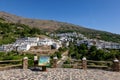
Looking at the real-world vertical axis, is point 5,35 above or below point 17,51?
above

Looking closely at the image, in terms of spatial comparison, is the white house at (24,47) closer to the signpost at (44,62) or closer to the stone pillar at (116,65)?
the signpost at (44,62)

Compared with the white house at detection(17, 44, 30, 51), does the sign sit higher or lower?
lower

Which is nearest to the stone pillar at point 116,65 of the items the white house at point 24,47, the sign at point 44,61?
the sign at point 44,61

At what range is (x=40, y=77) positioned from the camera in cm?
1335

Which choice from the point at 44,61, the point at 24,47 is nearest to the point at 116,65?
the point at 44,61

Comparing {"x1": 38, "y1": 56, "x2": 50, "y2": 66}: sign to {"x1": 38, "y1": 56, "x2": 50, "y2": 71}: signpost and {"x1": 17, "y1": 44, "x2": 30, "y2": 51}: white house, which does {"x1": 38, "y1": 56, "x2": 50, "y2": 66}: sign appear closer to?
{"x1": 38, "y1": 56, "x2": 50, "y2": 71}: signpost

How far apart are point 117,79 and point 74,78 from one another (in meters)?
3.03

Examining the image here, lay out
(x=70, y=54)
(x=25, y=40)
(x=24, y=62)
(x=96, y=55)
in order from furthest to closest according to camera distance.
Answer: (x=25, y=40) → (x=70, y=54) → (x=96, y=55) → (x=24, y=62)

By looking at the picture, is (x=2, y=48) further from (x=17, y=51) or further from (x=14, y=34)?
(x=14, y=34)

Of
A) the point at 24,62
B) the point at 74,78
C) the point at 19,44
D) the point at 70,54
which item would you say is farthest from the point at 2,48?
the point at 74,78

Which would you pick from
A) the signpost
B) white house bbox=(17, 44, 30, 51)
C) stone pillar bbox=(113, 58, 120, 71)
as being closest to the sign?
the signpost

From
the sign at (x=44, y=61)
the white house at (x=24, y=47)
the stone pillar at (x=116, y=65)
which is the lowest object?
the stone pillar at (x=116, y=65)

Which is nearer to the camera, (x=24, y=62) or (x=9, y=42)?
(x=24, y=62)

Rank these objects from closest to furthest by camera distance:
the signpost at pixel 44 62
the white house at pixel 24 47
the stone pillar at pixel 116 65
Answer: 1. the signpost at pixel 44 62
2. the stone pillar at pixel 116 65
3. the white house at pixel 24 47
